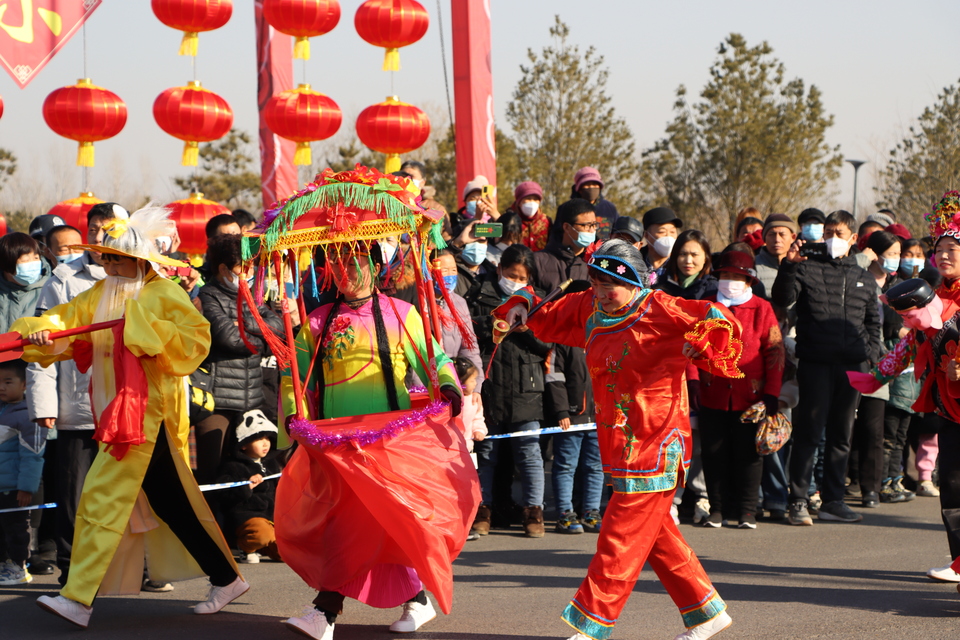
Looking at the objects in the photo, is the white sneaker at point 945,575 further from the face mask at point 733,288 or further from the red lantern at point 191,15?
the red lantern at point 191,15

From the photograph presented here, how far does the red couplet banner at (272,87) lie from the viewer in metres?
14.6

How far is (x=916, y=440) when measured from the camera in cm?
930

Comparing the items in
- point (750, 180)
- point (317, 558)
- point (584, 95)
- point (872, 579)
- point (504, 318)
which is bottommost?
point (872, 579)

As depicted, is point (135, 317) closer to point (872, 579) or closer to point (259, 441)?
point (259, 441)

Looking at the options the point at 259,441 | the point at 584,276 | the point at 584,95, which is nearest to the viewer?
the point at 259,441

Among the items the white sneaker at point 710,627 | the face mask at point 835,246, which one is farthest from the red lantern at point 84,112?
the white sneaker at point 710,627

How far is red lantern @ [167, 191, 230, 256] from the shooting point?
11609 mm

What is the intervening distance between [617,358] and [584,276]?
3.39 meters

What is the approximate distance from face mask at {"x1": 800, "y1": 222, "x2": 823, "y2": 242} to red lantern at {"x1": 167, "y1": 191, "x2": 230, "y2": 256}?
6.08 metres

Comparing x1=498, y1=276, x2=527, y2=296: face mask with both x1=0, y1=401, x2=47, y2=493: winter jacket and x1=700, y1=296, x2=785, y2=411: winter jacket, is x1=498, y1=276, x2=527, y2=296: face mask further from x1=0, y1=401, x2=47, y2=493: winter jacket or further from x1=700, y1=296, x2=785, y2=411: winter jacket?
x1=0, y1=401, x2=47, y2=493: winter jacket

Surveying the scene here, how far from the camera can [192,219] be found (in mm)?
11656

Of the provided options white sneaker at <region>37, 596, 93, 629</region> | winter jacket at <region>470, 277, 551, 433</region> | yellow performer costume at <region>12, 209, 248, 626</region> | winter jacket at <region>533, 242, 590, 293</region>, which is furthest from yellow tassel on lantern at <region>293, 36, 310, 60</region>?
white sneaker at <region>37, 596, 93, 629</region>

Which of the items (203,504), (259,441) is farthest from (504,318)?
(259,441)

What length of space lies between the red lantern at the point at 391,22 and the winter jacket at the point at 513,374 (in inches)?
233
